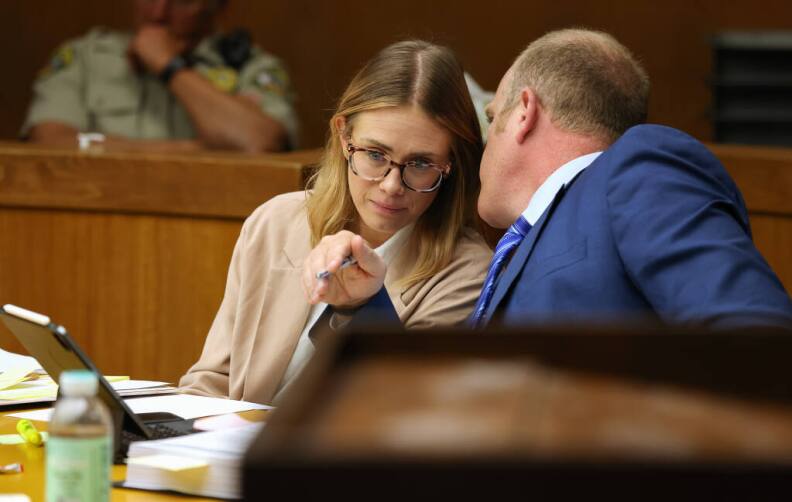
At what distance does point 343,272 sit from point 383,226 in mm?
272

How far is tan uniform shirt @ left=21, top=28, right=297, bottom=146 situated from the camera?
4.30 metres

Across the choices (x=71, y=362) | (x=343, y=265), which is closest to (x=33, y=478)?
(x=71, y=362)

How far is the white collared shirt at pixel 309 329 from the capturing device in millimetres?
2141

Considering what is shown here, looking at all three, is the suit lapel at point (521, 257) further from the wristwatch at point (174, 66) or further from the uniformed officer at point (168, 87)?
the wristwatch at point (174, 66)

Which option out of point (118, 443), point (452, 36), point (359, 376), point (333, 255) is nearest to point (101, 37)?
point (452, 36)

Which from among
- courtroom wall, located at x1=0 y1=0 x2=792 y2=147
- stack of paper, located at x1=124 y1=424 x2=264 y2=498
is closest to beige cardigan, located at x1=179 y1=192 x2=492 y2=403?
stack of paper, located at x1=124 y1=424 x2=264 y2=498

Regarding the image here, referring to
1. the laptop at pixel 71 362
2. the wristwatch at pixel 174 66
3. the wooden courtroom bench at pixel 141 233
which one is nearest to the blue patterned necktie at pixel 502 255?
the laptop at pixel 71 362

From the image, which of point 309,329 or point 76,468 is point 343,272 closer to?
point 309,329

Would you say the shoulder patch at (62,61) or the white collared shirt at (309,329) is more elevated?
the shoulder patch at (62,61)

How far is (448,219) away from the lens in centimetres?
220

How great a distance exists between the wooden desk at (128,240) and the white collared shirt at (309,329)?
3.23ft

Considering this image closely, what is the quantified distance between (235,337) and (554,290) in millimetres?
750

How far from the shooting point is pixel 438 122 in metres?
2.12

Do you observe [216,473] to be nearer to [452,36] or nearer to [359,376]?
[359,376]
